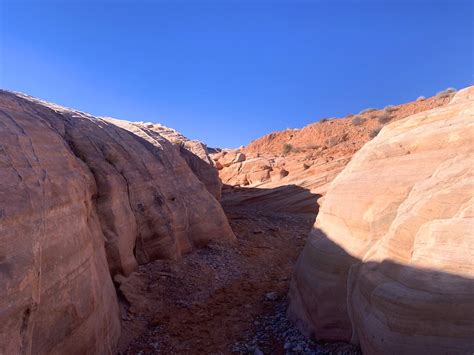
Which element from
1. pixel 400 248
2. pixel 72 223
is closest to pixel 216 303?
pixel 72 223

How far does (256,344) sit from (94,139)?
482cm

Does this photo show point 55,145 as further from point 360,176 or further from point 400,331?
point 400,331

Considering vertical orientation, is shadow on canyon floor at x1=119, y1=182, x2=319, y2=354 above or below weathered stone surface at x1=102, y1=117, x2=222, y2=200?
below

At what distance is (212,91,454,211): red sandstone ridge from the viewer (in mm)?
18019

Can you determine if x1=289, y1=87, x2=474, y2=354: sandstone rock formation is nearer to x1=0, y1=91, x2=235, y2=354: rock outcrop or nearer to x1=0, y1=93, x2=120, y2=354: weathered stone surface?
x1=0, y1=93, x2=120, y2=354: weathered stone surface

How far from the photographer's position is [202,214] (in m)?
10.0

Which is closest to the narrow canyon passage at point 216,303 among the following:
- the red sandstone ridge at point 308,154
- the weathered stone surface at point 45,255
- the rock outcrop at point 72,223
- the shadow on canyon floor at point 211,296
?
the shadow on canyon floor at point 211,296

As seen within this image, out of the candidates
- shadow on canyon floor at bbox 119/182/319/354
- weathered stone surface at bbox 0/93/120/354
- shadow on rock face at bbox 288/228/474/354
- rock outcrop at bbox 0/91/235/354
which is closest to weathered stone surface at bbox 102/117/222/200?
shadow on canyon floor at bbox 119/182/319/354

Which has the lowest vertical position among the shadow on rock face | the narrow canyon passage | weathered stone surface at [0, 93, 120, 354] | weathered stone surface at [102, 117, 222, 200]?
the narrow canyon passage

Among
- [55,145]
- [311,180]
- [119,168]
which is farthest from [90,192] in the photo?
[311,180]

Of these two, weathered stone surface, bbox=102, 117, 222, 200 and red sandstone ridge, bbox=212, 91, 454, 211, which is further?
red sandstone ridge, bbox=212, 91, 454, 211

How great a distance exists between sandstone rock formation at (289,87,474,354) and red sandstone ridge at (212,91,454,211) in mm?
9863

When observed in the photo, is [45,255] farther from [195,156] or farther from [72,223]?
[195,156]

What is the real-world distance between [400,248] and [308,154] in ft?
68.8
